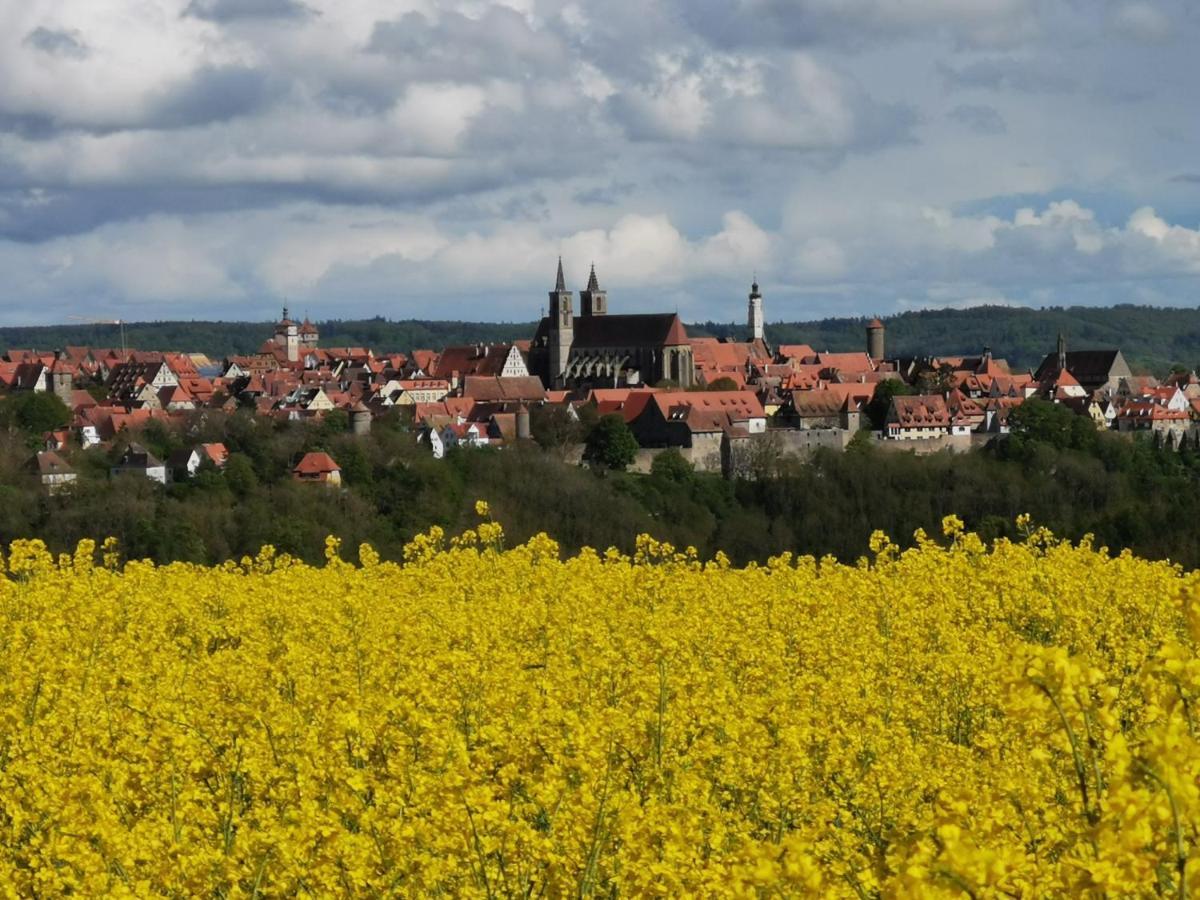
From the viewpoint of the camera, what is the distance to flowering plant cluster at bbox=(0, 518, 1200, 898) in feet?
18.1

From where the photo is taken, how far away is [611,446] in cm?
7625

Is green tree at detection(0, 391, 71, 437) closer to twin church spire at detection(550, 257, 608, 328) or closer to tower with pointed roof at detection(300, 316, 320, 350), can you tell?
twin church spire at detection(550, 257, 608, 328)

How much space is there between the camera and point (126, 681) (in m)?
14.0

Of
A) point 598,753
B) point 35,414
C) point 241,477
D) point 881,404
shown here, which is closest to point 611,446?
point 241,477

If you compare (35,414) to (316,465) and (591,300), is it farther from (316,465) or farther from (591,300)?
(591,300)

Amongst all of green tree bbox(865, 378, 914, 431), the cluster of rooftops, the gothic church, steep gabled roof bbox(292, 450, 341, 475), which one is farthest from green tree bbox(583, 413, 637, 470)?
the gothic church

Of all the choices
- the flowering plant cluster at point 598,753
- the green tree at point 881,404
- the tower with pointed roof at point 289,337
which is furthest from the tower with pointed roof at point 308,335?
the flowering plant cluster at point 598,753

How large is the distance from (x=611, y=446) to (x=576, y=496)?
12.9 metres

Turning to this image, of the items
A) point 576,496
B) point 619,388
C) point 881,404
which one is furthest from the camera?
point 619,388

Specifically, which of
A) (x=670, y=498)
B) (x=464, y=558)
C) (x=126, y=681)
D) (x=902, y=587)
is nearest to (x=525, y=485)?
(x=670, y=498)

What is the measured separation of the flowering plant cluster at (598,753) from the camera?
18.1 ft

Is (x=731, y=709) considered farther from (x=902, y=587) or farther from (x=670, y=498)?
(x=670, y=498)

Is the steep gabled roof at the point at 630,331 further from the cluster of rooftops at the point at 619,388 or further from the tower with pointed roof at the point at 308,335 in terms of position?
the tower with pointed roof at the point at 308,335

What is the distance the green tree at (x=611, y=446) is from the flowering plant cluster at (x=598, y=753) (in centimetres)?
5736
